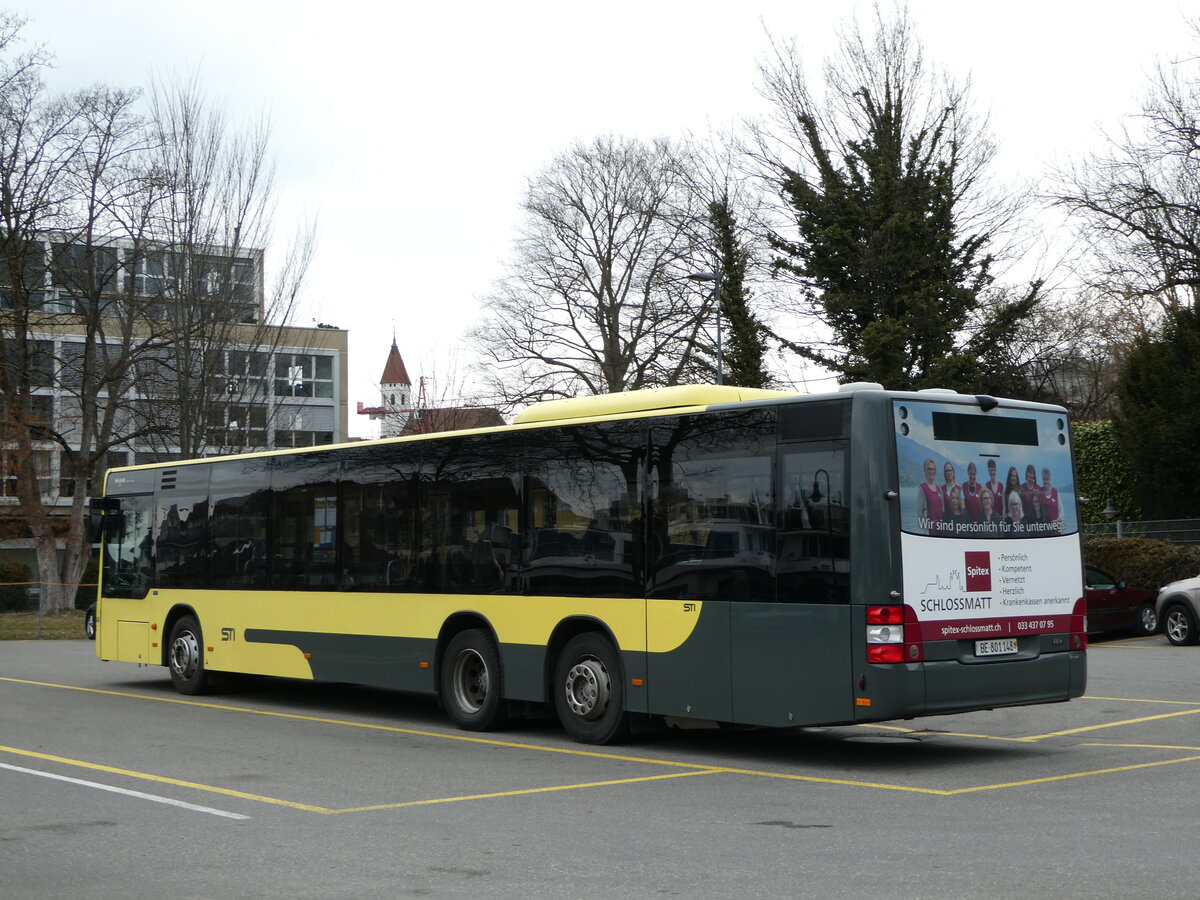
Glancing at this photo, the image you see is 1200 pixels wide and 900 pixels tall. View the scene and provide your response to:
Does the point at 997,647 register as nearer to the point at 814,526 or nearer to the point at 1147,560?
the point at 814,526

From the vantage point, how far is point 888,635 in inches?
415

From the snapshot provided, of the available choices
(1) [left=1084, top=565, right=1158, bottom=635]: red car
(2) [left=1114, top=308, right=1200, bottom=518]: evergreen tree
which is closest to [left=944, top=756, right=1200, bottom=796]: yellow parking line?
(1) [left=1084, top=565, right=1158, bottom=635]: red car

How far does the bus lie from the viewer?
10.7m

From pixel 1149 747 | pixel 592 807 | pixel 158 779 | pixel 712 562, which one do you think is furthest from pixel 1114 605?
pixel 158 779

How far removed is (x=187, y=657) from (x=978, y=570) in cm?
1036

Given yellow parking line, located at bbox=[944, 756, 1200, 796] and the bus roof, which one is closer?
yellow parking line, located at bbox=[944, 756, 1200, 796]

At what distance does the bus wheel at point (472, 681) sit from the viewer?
1347cm

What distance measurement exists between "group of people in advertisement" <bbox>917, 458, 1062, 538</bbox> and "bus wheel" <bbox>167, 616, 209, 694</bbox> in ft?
32.4

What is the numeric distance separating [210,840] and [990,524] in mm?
6254

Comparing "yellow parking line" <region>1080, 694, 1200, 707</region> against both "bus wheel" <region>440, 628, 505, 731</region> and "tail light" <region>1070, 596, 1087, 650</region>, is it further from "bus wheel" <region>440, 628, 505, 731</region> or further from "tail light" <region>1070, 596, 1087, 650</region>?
"bus wheel" <region>440, 628, 505, 731</region>

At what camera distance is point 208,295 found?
1528 inches

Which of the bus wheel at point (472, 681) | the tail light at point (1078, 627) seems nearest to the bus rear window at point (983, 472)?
the tail light at point (1078, 627)

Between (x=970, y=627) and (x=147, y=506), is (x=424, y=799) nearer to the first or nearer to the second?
(x=970, y=627)

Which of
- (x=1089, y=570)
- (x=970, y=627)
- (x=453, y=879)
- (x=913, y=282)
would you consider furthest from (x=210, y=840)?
(x=913, y=282)
